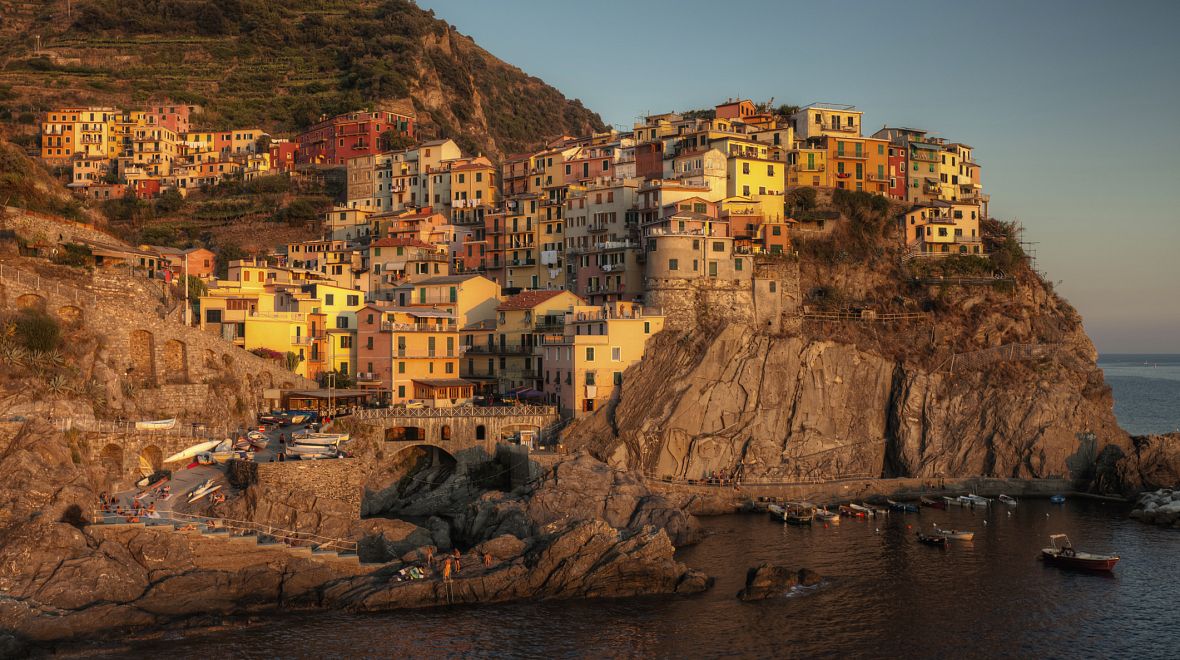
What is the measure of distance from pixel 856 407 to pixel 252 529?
3782cm

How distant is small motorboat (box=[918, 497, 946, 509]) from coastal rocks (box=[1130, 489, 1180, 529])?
9801mm

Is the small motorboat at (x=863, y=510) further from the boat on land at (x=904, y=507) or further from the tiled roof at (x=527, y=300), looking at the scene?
the tiled roof at (x=527, y=300)

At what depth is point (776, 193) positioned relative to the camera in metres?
74.6

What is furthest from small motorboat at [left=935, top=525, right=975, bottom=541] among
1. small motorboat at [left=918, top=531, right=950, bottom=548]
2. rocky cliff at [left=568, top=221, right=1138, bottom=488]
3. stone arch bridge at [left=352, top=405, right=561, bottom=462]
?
stone arch bridge at [left=352, top=405, right=561, bottom=462]

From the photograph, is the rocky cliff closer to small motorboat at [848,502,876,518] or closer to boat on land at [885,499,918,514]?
boat on land at [885,499,918,514]

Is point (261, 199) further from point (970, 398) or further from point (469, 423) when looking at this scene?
point (970, 398)

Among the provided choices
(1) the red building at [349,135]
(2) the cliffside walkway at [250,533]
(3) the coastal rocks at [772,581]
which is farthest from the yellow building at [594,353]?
(1) the red building at [349,135]

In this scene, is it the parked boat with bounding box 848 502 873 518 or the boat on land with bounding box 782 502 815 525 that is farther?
the parked boat with bounding box 848 502 873 518

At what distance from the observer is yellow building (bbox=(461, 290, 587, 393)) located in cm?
6744

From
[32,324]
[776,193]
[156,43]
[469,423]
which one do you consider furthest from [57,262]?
[156,43]

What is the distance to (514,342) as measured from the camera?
68.1 meters

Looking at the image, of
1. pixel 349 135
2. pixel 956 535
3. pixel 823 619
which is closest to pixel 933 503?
pixel 956 535

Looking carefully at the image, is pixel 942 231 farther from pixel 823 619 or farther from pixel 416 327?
pixel 823 619

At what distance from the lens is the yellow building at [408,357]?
64.5 meters
